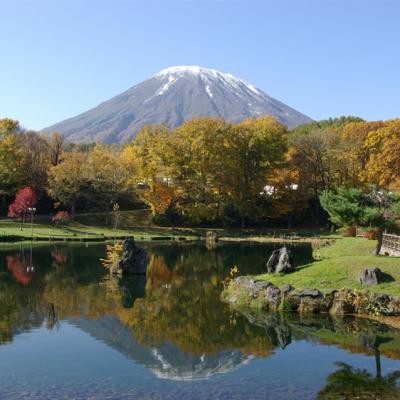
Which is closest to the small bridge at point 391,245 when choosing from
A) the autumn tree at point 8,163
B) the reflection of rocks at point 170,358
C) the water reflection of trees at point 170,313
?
the water reflection of trees at point 170,313

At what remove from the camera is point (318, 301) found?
90.7ft

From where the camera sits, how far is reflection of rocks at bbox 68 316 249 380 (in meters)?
18.4

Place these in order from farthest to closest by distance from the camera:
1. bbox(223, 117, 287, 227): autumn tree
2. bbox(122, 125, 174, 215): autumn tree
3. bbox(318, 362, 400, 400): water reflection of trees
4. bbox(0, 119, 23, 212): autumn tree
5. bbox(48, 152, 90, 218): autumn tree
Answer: bbox(122, 125, 174, 215): autumn tree < bbox(223, 117, 287, 227): autumn tree < bbox(0, 119, 23, 212): autumn tree < bbox(48, 152, 90, 218): autumn tree < bbox(318, 362, 400, 400): water reflection of trees

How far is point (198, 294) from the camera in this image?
33562 millimetres

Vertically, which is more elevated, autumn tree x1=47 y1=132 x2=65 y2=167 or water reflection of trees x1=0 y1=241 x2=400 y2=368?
autumn tree x1=47 y1=132 x2=65 y2=167

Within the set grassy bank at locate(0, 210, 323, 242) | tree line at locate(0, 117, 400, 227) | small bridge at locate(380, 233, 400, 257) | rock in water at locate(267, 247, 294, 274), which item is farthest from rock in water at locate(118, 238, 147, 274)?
tree line at locate(0, 117, 400, 227)

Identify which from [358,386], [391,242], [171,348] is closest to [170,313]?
[171,348]

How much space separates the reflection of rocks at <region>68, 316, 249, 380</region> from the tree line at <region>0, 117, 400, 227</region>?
58.2 m

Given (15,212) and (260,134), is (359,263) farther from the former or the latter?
(15,212)

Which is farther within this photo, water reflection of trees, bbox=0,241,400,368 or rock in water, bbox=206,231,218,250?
rock in water, bbox=206,231,218,250

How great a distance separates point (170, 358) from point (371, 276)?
1322cm

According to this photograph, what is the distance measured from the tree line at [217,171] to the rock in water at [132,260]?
3903 cm

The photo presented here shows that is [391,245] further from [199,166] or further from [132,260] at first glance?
[199,166]

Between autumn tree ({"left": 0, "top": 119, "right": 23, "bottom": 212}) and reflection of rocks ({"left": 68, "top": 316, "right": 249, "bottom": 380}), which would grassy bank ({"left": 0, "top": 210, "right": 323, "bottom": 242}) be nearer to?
autumn tree ({"left": 0, "top": 119, "right": 23, "bottom": 212})
